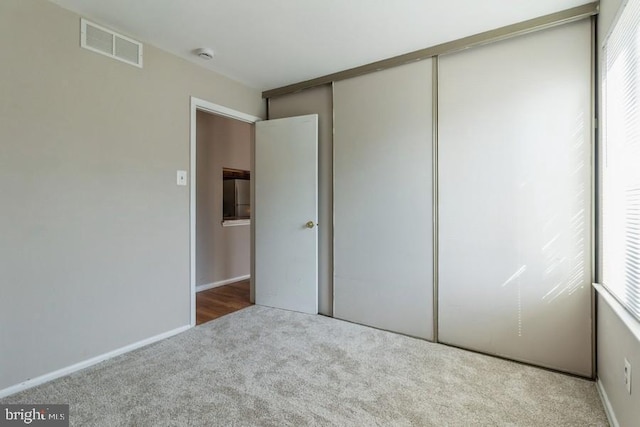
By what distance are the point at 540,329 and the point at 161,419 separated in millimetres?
2490

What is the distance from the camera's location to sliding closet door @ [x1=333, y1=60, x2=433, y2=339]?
8.86ft

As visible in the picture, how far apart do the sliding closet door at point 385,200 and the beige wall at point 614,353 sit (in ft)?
3.54

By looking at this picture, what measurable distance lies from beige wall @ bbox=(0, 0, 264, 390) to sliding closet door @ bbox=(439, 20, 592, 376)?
2352 millimetres

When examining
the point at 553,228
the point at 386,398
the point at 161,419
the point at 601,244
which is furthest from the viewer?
the point at 553,228

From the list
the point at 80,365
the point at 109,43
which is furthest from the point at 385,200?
the point at 80,365

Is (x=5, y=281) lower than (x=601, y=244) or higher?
lower

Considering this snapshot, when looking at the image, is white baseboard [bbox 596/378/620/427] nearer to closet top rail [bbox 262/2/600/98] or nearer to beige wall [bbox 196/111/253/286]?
closet top rail [bbox 262/2/600/98]

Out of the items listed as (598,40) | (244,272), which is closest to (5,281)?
(244,272)

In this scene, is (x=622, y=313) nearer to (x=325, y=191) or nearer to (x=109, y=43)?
(x=325, y=191)

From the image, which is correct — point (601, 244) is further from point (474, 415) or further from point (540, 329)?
point (474, 415)

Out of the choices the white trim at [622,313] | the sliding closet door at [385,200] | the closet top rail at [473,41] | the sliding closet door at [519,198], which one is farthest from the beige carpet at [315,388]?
the closet top rail at [473,41]

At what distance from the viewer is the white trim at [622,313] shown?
138 cm

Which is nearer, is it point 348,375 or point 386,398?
point 386,398

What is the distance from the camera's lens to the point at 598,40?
6.66 feet
